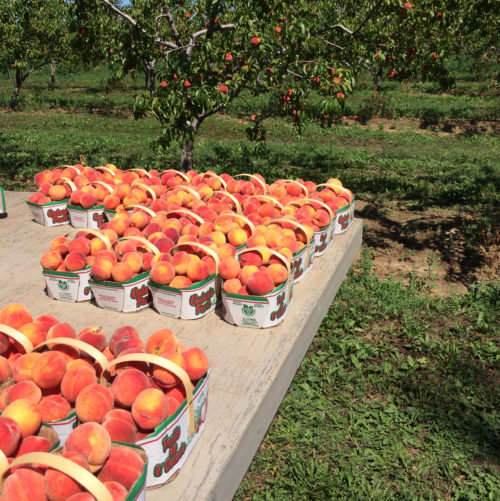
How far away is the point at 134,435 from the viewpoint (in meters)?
1.52

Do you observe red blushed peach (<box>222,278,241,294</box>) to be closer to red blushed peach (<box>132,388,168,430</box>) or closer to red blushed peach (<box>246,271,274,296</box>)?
red blushed peach (<box>246,271,274,296</box>)

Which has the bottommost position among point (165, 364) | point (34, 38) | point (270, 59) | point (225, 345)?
point (225, 345)

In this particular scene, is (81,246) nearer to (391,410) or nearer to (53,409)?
(53,409)

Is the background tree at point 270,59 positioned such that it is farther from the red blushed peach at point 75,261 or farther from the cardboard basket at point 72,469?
the cardboard basket at point 72,469

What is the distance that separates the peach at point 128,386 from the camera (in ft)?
5.21

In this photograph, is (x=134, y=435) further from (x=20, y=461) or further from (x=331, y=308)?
(x=331, y=308)

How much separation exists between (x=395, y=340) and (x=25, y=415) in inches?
108

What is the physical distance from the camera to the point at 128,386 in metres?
1.60

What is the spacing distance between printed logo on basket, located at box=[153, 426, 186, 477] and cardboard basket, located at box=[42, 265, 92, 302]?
1477mm

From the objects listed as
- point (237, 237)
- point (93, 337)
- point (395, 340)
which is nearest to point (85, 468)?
point (93, 337)

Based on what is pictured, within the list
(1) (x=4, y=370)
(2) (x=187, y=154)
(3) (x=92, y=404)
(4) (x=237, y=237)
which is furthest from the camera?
(2) (x=187, y=154)

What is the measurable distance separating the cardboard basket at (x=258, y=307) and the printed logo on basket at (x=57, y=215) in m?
2.16

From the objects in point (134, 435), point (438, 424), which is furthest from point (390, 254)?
point (134, 435)

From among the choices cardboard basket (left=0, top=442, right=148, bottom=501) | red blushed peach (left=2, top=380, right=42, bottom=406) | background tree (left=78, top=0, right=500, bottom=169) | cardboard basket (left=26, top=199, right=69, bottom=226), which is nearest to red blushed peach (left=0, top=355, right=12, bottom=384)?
red blushed peach (left=2, top=380, right=42, bottom=406)
